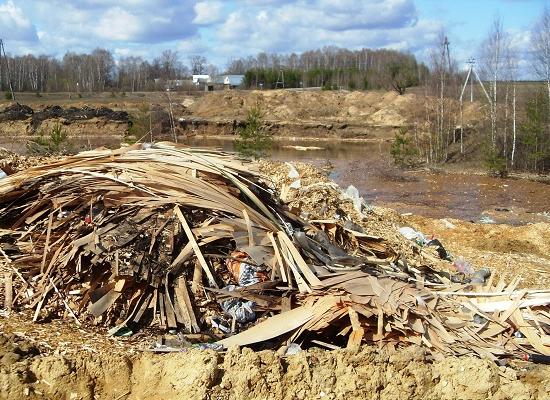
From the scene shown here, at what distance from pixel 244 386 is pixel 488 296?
234cm

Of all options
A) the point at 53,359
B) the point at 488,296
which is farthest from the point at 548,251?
the point at 53,359

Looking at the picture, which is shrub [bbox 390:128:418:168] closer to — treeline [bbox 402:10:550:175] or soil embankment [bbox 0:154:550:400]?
treeline [bbox 402:10:550:175]

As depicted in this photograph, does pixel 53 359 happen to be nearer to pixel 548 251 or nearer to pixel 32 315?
pixel 32 315

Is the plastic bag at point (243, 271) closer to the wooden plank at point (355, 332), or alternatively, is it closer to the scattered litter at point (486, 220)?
the wooden plank at point (355, 332)

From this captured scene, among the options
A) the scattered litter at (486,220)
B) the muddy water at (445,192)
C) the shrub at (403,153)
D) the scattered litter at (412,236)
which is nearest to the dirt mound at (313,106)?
the muddy water at (445,192)

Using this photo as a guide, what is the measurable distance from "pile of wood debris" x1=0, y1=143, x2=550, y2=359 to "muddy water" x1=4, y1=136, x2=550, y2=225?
6.23 m

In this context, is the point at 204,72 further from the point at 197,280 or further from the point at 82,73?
the point at 197,280

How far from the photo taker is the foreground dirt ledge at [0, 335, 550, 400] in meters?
3.68

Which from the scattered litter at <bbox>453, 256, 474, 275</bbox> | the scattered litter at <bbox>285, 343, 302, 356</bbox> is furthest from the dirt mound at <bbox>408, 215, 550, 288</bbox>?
the scattered litter at <bbox>285, 343, 302, 356</bbox>

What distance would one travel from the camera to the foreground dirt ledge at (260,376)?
12.1ft

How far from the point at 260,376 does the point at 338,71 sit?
72433mm

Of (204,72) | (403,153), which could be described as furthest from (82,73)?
(403,153)

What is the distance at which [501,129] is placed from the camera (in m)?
27.7

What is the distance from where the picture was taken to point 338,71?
242 ft
